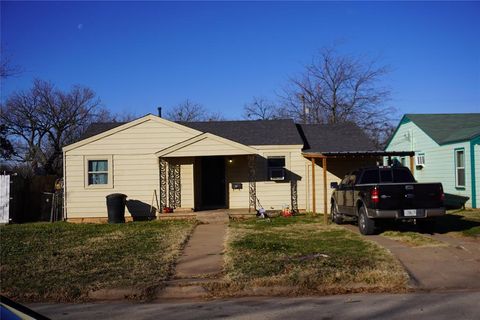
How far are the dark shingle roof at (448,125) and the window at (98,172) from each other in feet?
44.8

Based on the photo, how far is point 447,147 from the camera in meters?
20.3

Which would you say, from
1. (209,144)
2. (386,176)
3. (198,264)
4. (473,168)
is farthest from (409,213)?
(209,144)

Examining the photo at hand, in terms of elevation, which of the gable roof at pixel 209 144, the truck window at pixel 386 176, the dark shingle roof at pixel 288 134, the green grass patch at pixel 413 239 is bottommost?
the green grass patch at pixel 413 239

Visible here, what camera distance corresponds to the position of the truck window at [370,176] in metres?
14.0

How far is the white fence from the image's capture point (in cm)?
1852

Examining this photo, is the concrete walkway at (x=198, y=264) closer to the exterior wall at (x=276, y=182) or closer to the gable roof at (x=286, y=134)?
the exterior wall at (x=276, y=182)

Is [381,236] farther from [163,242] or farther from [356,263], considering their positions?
[163,242]

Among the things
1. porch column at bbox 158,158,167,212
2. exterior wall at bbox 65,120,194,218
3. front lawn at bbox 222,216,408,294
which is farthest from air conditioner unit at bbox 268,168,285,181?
front lawn at bbox 222,216,408,294

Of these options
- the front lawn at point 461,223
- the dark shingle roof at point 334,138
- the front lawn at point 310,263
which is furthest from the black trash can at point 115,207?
the front lawn at point 461,223

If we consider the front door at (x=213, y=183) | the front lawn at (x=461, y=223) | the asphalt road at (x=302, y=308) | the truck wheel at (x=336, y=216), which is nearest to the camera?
the asphalt road at (x=302, y=308)

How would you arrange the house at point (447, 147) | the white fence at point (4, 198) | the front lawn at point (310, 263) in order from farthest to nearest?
the white fence at point (4, 198), the house at point (447, 147), the front lawn at point (310, 263)

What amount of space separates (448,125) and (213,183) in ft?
37.4

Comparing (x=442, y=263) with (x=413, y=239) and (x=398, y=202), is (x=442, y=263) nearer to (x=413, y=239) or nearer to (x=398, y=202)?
(x=413, y=239)

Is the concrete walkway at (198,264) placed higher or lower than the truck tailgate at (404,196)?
lower
